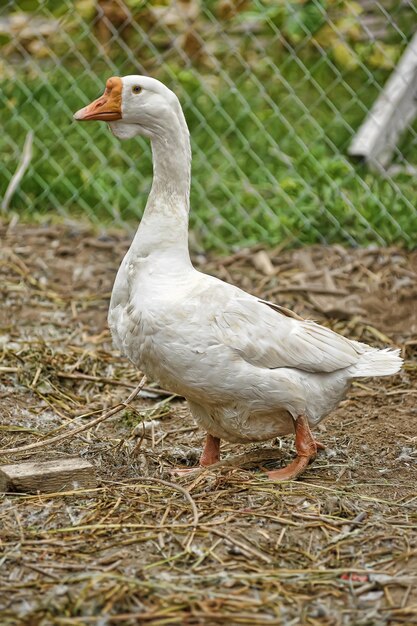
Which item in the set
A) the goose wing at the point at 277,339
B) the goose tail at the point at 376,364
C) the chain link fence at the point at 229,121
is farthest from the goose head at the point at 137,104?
the chain link fence at the point at 229,121

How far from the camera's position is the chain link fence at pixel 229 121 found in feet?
21.4

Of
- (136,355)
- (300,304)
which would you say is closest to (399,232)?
(300,304)

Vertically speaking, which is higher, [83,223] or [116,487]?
[116,487]

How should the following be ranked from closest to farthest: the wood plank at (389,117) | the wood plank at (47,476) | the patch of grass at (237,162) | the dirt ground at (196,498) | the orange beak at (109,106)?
1. the dirt ground at (196,498)
2. the wood plank at (47,476)
3. the orange beak at (109,106)
4. the patch of grass at (237,162)
5. the wood plank at (389,117)

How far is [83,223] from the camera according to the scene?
6789 mm

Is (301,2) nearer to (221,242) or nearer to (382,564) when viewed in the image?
(221,242)

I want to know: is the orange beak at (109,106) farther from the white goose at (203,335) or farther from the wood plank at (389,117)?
the wood plank at (389,117)

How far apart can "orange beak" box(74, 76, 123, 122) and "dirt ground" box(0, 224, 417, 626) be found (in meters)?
1.18

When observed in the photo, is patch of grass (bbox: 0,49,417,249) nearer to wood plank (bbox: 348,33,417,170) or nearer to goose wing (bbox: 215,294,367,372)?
wood plank (bbox: 348,33,417,170)

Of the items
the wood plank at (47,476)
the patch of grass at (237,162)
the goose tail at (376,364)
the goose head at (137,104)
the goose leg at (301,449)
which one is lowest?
the patch of grass at (237,162)

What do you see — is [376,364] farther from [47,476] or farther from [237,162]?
[237,162]

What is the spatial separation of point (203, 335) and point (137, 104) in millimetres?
867

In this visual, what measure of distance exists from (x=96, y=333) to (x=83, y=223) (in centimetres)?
146

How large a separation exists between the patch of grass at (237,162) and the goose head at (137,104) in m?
2.61
